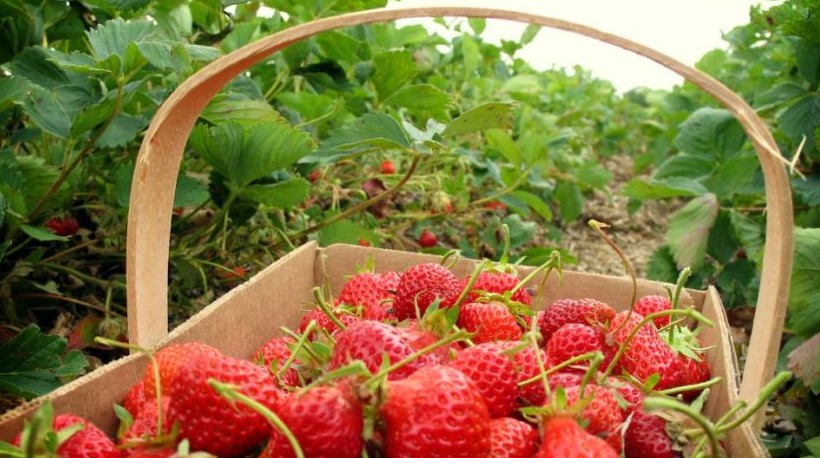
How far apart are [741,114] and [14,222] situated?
2.78ft

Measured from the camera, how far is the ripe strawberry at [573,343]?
32.9 inches

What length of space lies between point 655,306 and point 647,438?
281 millimetres

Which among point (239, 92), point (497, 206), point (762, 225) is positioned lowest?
point (497, 206)

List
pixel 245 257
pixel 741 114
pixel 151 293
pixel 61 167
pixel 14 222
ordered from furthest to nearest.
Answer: pixel 245 257 < pixel 61 167 < pixel 14 222 < pixel 151 293 < pixel 741 114

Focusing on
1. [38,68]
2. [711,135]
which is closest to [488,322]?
[38,68]

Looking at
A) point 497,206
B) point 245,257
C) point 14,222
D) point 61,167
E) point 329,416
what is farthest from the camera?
point 497,206

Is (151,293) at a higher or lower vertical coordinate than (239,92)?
lower

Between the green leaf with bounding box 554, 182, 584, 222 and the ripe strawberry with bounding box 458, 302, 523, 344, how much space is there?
1.66 metres

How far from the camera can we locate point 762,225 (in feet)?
5.82

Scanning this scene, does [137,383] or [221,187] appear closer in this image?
[137,383]

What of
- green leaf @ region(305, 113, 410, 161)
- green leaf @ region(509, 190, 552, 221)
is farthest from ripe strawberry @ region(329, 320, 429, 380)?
green leaf @ region(509, 190, 552, 221)

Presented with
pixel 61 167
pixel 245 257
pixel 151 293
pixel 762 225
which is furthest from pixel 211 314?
pixel 762 225

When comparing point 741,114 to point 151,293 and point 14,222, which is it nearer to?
point 151,293

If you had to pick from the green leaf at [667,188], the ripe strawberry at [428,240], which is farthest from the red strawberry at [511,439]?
the ripe strawberry at [428,240]
